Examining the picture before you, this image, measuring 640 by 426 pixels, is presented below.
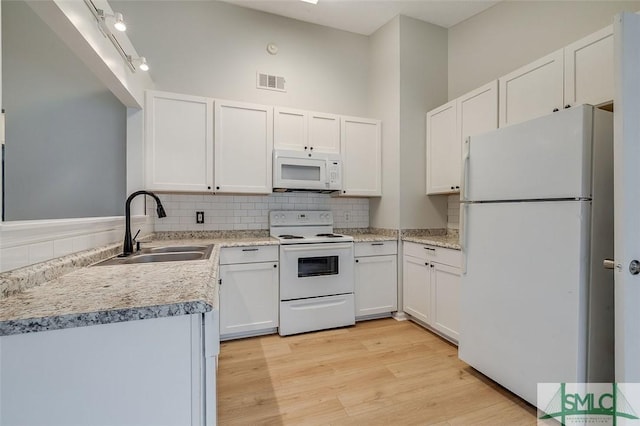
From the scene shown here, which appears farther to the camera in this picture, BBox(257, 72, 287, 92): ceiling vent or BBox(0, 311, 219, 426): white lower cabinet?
BBox(257, 72, 287, 92): ceiling vent

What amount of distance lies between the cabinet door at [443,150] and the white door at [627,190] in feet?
5.21

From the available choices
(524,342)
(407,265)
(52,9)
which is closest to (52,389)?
(52,9)

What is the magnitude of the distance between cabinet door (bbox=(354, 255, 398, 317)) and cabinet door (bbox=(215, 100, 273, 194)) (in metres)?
1.24

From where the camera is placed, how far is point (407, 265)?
117 inches

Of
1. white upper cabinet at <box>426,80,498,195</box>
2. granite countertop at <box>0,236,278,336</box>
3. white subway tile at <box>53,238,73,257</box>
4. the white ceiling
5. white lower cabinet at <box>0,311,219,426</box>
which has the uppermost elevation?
the white ceiling

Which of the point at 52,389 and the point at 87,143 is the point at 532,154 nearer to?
the point at 52,389

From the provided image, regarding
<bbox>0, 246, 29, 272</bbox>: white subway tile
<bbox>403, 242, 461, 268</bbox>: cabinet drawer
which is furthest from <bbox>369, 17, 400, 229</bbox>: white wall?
<bbox>0, 246, 29, 272</bbox>: white subway tile

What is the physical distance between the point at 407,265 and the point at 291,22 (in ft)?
9.68

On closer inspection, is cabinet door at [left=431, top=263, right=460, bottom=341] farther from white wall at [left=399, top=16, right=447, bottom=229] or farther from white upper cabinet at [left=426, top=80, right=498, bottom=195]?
white upper cabinet at [left=426, top=80, right=498, bottom=195]

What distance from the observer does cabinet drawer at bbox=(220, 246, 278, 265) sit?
8.13ft

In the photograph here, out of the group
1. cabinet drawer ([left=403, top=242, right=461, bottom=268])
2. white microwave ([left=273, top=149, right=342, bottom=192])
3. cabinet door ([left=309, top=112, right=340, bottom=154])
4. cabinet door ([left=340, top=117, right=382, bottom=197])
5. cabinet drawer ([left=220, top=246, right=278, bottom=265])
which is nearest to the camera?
cabinet drawer ([left=403, top=242, right=461, bottom=268])

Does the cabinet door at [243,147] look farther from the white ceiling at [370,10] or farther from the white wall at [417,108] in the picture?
the white wall at [417,108]

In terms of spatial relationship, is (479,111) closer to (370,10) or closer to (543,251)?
(543,251)

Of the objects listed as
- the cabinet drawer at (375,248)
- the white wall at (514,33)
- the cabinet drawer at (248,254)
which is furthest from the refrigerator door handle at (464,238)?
the white wall at (514,33)
